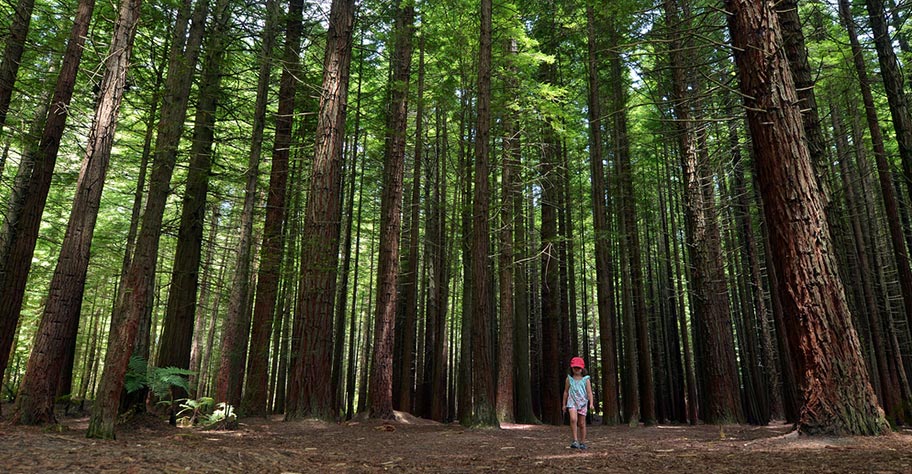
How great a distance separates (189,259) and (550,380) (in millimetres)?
11612

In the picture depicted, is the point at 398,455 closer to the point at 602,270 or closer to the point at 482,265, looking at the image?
the point at 482,265

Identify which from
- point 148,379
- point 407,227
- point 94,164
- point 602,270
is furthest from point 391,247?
point 407,227

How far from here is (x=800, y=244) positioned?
17.2 feet

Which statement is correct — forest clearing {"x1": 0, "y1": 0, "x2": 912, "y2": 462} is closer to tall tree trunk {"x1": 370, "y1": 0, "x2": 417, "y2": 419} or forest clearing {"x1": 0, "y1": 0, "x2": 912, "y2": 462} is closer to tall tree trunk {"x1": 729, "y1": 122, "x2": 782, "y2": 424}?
tall tree trunk {"x1": 370, "y1": 0, "x2": 417, "y2": 419}

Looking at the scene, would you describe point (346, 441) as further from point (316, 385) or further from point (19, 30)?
point (19, 30)

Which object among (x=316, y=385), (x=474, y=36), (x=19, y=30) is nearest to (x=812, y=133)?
(x=474, y=36)

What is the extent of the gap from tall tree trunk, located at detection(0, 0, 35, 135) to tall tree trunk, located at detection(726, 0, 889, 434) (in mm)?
11390

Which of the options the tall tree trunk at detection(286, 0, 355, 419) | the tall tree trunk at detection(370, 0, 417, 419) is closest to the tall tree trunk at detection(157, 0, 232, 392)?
the tall tree trunk at detection(286, 0, 355, 419)

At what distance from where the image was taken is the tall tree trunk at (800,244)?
493 cm

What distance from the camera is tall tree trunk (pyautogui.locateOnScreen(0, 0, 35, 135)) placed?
27.6 ft

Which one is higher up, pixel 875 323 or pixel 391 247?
pixel 391 247

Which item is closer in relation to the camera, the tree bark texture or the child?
the tree bark texture

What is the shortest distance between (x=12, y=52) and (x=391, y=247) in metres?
7.95

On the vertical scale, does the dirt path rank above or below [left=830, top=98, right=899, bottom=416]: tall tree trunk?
below
